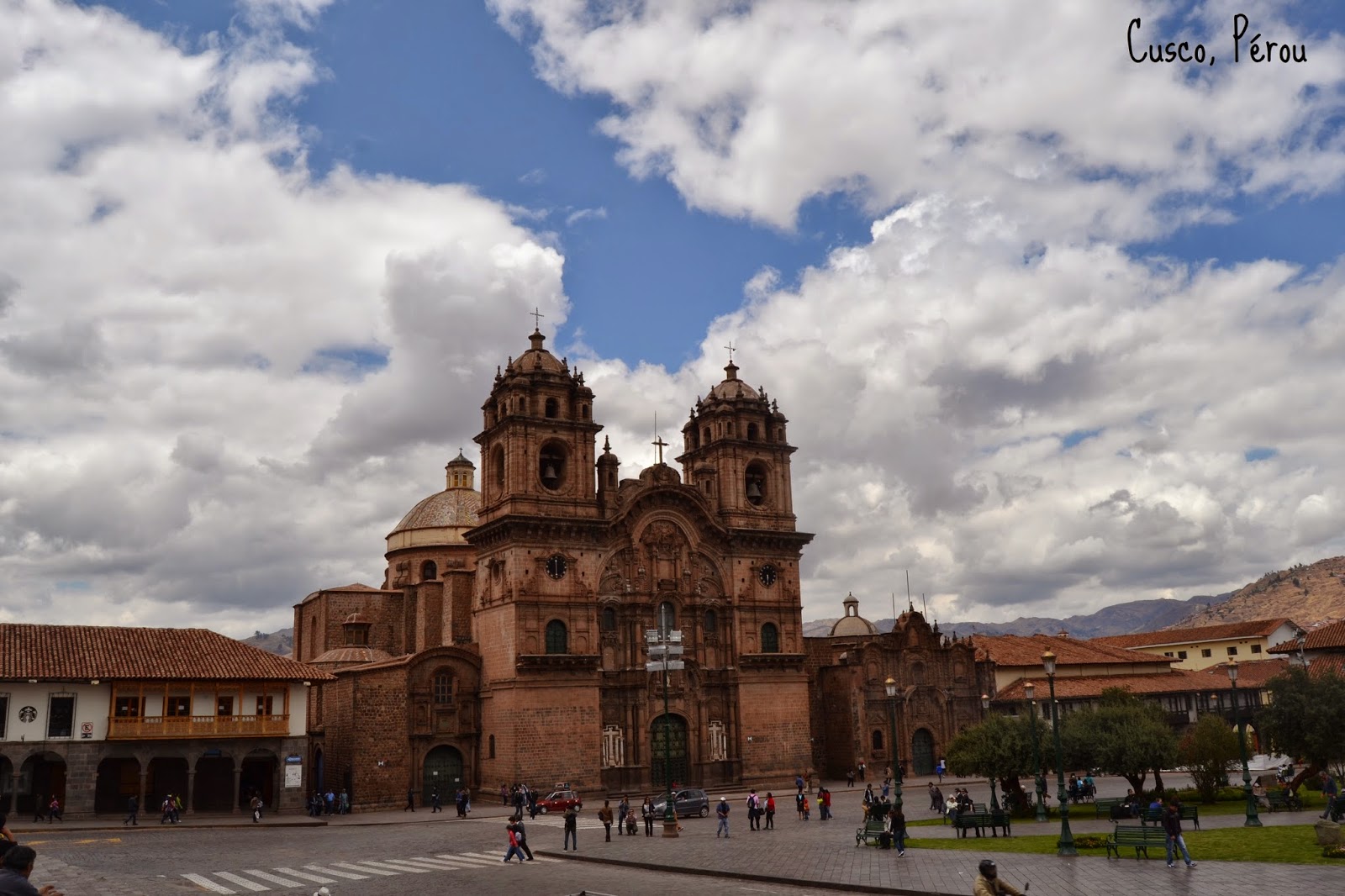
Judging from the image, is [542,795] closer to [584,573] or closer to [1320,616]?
[584,573]

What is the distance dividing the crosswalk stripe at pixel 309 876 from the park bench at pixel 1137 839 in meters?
17.9

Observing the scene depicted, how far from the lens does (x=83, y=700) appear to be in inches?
1741

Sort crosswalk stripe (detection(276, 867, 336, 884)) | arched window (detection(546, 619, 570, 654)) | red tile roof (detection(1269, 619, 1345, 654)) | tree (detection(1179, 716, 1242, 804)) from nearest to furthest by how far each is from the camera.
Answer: crosswalk stripe (detection(276, 867, 336, 884))
tree (detection(1179, 716, 1242, 804))
arched window (detection(546, 619, 570, 654))
red tile roof (detection(1269, 619, 1345, 654))

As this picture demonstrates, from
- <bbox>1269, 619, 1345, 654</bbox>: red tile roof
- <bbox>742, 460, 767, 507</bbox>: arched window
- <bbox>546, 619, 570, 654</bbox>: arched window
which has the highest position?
<bbox>742, 460, 767, 507</bbox>: arched window

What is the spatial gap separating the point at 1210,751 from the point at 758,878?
73.2 ft

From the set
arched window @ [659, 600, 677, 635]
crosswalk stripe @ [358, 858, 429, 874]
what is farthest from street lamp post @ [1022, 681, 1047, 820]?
arched window @ [659, 600, 677, 635]

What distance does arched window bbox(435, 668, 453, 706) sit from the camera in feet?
175

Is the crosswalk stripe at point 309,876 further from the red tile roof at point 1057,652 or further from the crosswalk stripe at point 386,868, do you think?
the red tile roof at point 1057,652

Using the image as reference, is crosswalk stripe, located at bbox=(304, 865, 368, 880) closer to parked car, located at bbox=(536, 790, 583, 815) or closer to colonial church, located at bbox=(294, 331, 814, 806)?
parked car, located at bbox=(536, 790, 583, 815)

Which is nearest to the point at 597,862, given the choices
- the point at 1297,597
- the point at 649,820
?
the point at 649,820

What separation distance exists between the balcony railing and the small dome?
72.2 ft

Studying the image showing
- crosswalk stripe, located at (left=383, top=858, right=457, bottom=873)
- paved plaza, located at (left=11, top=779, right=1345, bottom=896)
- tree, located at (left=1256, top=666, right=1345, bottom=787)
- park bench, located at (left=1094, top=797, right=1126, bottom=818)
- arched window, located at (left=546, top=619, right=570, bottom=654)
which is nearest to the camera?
paved plaza, located at (left=11, top=779, right=1345, bottom=896)

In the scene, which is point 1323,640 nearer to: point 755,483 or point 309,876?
point 755,483

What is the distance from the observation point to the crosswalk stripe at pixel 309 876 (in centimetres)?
2534
